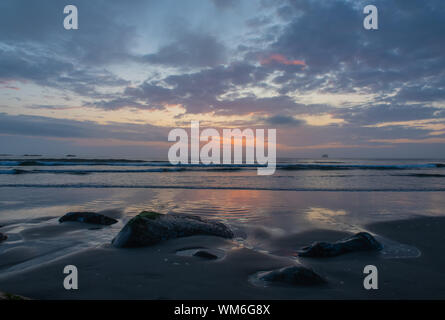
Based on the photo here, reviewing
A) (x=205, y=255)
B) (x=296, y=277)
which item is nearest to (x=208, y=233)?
(x=205, y=255)

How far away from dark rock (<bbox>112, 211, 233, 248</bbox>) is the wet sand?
0.65 ft

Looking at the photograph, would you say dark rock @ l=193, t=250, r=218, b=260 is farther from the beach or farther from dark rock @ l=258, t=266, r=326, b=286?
dark rock @ l=258, t=266, r=326, b=286

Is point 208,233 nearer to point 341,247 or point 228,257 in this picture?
point 228,257

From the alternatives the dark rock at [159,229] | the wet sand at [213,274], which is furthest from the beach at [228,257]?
the dark rock at [159,229]

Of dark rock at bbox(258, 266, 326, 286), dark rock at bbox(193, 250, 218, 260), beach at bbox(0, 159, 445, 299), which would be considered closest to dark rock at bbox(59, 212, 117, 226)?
beach at bbox(0, 159, 445, 299)

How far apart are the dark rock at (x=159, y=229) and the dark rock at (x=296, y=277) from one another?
215 cm

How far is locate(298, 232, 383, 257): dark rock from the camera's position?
13.3 feet

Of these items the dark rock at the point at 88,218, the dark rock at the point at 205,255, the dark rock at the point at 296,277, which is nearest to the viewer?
the dark rock at the point at 296,277

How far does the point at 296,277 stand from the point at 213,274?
1093mm

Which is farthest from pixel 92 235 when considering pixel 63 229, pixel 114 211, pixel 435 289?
pixel 435 289

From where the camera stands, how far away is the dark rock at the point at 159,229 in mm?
4410

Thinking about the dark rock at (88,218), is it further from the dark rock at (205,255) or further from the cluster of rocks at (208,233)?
the dark rock at (205,255)

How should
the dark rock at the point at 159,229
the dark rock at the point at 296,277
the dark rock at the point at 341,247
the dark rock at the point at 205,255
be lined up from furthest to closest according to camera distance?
the dark rock at the point at 159,229, the dark rock at the point at 341,247, the dark rock at the point at 205,255, the dark rock at the point at 296,277
